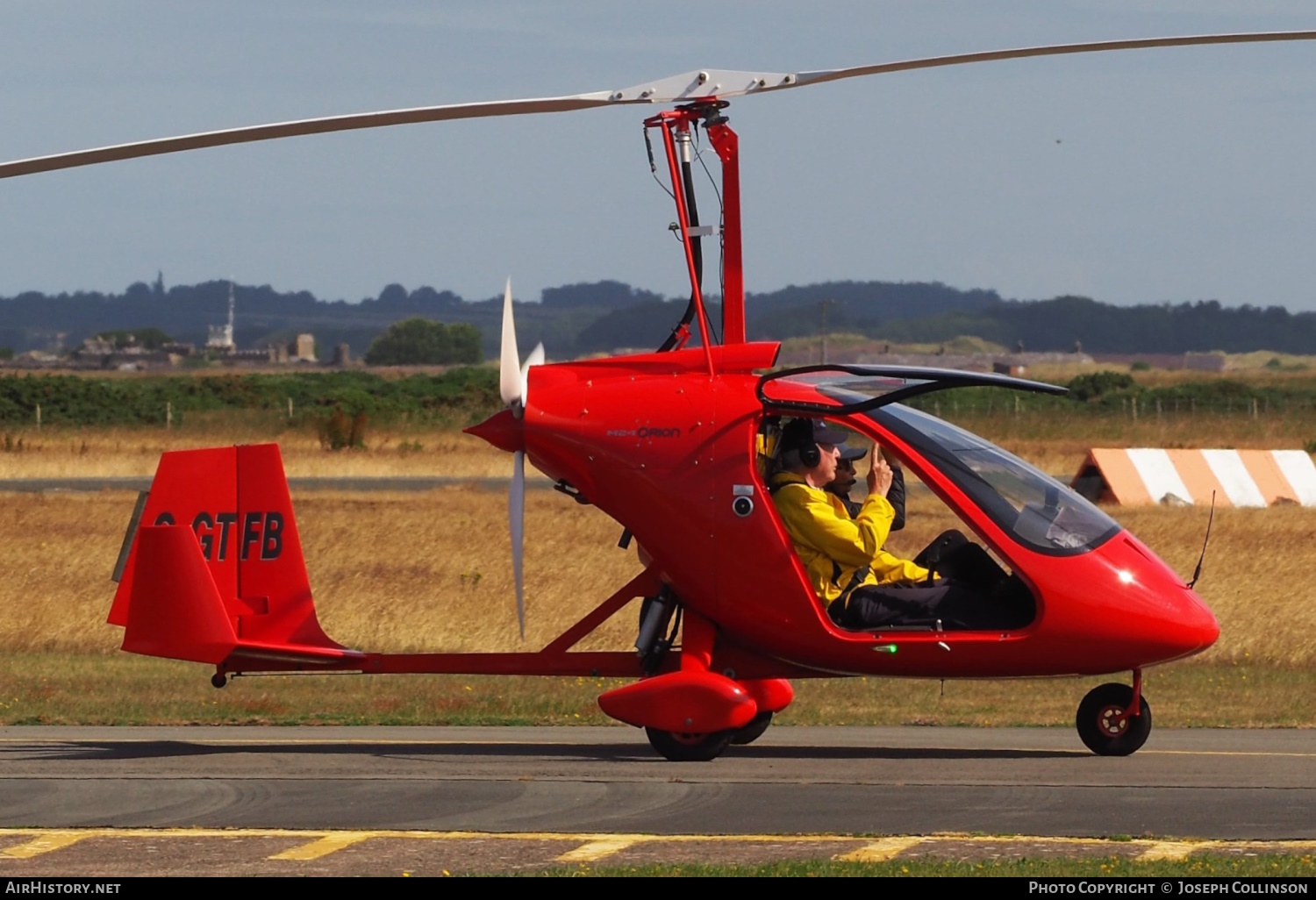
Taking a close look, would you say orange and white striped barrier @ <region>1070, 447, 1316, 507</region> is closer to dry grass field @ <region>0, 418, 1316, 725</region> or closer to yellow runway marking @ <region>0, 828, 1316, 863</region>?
dry grass field @ <region>0, 418, 1316, 725</region>

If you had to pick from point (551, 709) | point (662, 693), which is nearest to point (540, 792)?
point (662, 693)

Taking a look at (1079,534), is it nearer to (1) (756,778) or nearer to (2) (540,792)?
(1) (756,778)

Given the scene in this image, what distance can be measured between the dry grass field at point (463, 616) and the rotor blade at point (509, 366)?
323 cm

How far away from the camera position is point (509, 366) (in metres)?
10.2

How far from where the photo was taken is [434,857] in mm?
7285

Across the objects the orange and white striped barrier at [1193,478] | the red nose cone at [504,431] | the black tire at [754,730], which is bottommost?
the black tire at [754,730]

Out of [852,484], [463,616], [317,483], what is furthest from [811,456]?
[317,483]

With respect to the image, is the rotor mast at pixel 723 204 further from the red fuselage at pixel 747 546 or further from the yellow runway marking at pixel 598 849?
the yellow runway marking at pixel 598 849

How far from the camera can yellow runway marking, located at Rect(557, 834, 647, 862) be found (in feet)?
23.6

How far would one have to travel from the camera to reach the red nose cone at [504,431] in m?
10.4

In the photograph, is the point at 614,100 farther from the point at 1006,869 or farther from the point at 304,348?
the point at 304,348

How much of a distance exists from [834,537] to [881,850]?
2.69 meters

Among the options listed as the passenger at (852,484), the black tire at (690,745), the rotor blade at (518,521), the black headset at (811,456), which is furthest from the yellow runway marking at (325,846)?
the passenger at (852,484)

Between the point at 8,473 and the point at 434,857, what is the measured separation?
35269 mm
